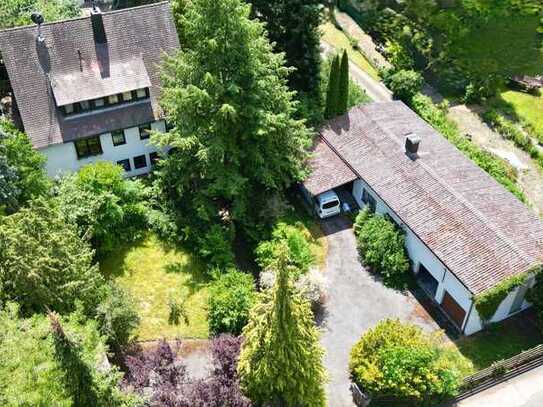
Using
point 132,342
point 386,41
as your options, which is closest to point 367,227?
point 132,342

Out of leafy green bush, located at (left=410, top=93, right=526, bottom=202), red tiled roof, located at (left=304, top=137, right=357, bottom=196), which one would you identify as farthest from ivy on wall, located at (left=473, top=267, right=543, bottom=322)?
red tiled roof, located at (left=304, top=137, right=357, bottom=196)

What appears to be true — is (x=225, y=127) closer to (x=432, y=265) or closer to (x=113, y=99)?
(x=113, y=99)

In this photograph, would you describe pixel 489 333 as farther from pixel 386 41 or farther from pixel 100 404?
pixel 386 41

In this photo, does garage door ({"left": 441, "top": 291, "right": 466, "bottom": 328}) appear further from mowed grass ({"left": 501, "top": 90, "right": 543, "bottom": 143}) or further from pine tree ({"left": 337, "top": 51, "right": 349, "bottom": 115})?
mowed grass ({"left": 501, "top": 90, "right": 543, "bottom": 143})

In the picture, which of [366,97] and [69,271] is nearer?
[69,271]

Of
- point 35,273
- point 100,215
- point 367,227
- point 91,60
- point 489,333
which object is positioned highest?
point 91,60

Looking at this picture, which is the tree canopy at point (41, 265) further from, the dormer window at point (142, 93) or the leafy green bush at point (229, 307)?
the dormer window at point (142, 93)

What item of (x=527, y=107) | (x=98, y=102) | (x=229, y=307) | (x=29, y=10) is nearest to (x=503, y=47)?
(x=527, y=107)
